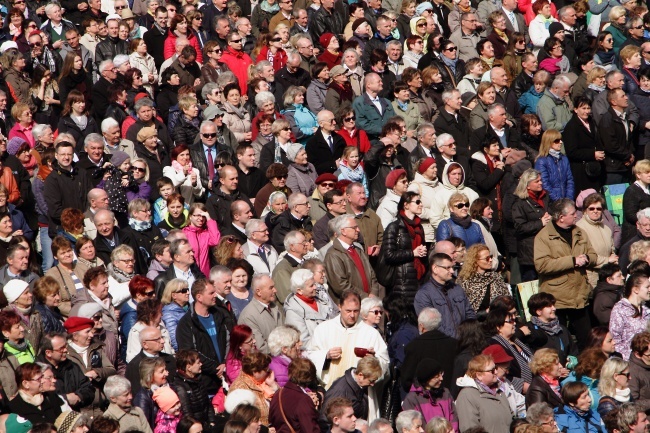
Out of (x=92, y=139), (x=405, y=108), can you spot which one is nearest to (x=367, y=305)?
(x=92, y=139)

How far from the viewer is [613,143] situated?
17.7m

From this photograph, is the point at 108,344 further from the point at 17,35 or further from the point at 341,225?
the point at 17,35

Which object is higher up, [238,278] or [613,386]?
[613,386]

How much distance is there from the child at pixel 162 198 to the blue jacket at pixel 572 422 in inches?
206

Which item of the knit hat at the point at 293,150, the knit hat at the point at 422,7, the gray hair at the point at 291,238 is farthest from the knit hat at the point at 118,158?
the knit hat at the point at 422,7

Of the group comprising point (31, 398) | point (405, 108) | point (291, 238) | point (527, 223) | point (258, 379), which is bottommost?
point (405, 108)

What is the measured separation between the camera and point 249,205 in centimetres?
1538

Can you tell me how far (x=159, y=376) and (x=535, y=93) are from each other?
348 inches

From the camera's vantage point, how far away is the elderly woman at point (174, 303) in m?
13.1

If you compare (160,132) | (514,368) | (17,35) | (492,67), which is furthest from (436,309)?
(17,35)

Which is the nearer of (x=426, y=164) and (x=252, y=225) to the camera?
(x=252, y=225)

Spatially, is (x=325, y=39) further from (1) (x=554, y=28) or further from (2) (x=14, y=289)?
(2) (x=14, y=289)

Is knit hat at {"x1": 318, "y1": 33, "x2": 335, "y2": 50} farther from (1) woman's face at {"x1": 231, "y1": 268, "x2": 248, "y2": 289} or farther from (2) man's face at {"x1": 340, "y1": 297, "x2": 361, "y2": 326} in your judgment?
(2) man's face at {"x1": 340, "y1": 297, "x2": 361, "y2": 326}

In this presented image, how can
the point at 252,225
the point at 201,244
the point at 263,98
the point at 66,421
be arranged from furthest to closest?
1. the point at 263,98
2. the point at 201,244
3. the point at 252,225
4. the point at 66,421
